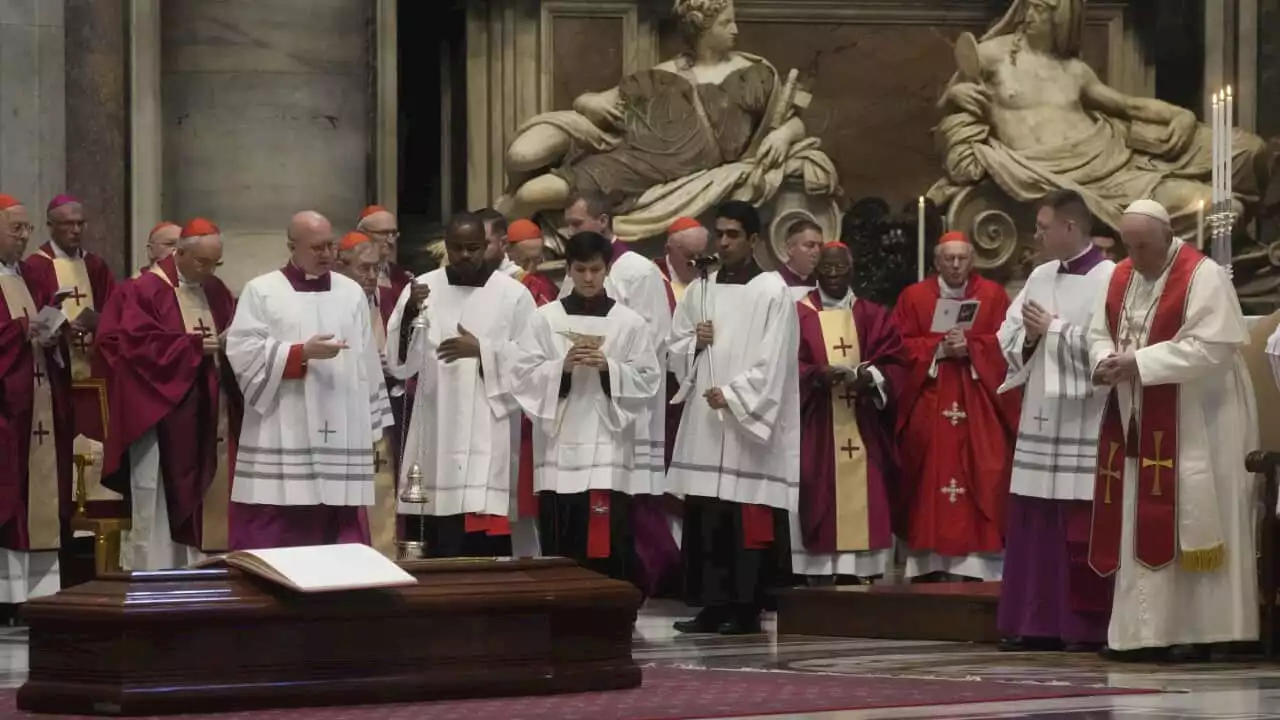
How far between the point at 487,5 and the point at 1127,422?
24.3 ft

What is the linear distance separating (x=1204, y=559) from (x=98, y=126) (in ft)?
24.4

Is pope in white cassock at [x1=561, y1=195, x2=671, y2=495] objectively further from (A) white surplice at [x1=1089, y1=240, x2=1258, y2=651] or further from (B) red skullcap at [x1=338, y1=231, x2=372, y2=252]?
(A) white surplice at [x1=1089, y1=240, x2=1258, y2=651]

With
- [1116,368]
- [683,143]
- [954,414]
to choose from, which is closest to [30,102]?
[683,143]

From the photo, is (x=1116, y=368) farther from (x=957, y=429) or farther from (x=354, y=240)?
(x=354, y=240)

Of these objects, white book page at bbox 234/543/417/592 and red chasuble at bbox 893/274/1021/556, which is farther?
red chasuble at bbox 893/274/1021/556

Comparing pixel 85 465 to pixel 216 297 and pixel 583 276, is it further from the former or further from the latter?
pixel 583 276

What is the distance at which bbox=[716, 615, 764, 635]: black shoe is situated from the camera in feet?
35.0

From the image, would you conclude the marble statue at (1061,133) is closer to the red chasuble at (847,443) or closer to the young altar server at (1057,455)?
the red chasuble at (847,443)

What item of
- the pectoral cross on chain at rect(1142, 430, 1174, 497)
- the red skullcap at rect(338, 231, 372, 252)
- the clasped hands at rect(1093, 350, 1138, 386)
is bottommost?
the pectoral cross on chain at rect(1142, 430, 1174, 497)

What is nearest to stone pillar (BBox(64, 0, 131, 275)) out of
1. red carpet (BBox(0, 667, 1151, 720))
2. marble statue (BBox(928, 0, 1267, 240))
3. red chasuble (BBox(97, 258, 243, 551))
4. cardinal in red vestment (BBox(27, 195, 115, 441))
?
cardinal in red vestment (BBox(27, 195, 115, 441))

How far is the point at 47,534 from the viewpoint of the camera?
11719 mm

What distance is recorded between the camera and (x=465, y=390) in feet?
36.0

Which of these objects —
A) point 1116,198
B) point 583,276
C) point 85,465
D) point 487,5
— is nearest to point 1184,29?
point 1116,198

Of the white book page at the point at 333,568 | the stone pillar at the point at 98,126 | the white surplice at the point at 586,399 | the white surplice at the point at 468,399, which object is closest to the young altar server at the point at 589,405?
the white surplice at the point at 586,399
